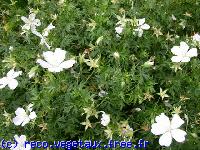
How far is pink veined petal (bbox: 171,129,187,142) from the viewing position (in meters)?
2.30

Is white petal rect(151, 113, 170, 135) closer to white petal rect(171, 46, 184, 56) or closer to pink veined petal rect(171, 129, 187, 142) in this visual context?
pink veined petal rect(171, 129, 187, 142)

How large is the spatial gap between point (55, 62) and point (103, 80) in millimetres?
309

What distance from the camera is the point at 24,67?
8.97 ft

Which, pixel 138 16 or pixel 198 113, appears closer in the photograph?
pixel 198 113

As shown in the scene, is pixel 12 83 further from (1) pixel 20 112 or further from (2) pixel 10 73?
(1) pixel 20 112

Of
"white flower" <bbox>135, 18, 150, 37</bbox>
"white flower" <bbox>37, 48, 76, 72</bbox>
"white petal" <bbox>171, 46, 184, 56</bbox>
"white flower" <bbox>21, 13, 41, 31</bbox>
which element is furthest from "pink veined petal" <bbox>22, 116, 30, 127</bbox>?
"white petal" <bbox>171, 46, 184, 56</bbox>

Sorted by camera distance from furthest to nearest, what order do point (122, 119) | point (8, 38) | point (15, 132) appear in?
1. point (8, 38)
2. point (15, 132)
3. point (122, 119)

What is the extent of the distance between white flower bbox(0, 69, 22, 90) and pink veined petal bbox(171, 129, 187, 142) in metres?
1.03

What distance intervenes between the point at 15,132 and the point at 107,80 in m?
0.77

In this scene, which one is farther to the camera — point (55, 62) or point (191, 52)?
point (191, 52)

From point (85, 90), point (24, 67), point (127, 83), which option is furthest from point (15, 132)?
point (127, 83)

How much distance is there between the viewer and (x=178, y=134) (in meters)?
2.31

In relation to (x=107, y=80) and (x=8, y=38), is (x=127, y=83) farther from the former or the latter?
(x=8, y=38)

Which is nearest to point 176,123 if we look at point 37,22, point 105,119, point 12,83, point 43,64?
point 105,119
